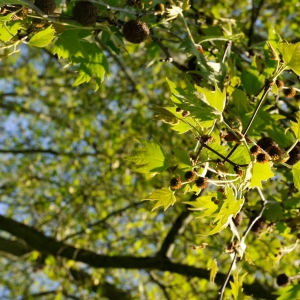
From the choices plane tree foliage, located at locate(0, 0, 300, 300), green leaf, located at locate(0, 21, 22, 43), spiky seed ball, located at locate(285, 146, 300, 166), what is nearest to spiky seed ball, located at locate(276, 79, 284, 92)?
plane tree foliage, located at locate(0, 0, 300, 300)

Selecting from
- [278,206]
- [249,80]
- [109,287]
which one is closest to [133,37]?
[249,80]

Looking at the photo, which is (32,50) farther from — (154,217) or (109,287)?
(109,287)

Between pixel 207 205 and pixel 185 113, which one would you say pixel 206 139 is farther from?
pixel 207 205

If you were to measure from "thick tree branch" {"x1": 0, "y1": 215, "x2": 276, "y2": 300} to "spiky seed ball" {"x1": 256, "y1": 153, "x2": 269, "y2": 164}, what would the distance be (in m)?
2.47

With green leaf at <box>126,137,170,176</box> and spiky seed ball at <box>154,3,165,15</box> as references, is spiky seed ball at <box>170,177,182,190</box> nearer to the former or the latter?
green leaf at <box>126,137,170,176</box>

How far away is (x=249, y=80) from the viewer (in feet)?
7.47

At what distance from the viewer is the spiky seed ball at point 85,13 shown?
1.83 m

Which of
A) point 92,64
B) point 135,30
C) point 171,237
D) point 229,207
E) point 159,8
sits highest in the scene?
point 159,8

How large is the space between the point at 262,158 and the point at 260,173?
9 cm

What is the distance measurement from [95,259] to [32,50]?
6.41 meters

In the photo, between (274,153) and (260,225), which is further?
(260,225)

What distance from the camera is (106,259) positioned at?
4641 mm

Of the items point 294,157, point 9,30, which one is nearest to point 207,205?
point 294,157

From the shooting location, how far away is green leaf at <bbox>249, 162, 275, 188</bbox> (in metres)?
1.46
